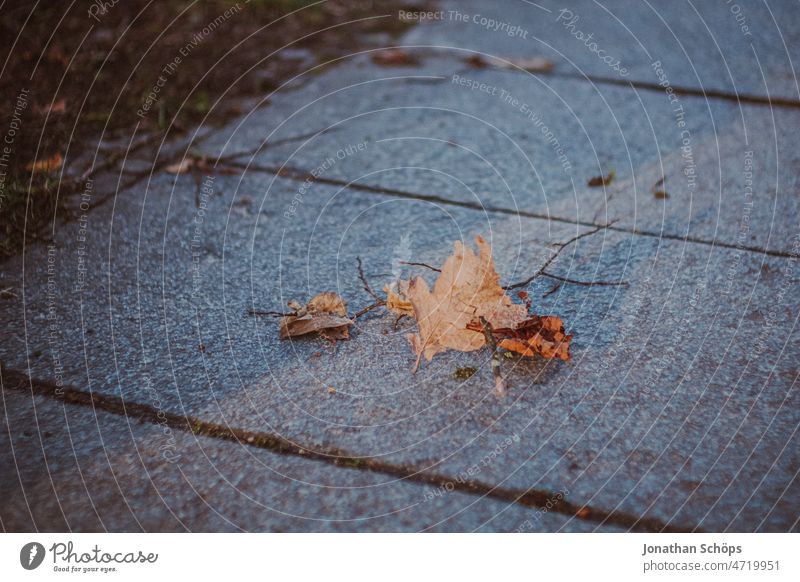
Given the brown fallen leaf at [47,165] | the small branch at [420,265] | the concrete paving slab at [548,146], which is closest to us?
the small branch at [420,265]

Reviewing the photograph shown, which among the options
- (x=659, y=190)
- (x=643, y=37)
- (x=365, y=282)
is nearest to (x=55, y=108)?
(x=365, y=282)

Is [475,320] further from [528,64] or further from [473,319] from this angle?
[528,64]

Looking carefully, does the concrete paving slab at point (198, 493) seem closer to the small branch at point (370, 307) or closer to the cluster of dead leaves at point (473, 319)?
the cluster of dead leaves at point (473, 319)

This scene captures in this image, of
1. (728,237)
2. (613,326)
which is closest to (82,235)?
(613,326)

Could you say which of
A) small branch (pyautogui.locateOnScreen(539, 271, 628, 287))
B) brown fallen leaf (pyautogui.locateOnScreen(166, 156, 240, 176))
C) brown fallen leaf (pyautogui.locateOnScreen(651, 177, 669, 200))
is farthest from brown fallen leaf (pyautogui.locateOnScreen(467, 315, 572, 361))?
→ brown fallen leaf (pyautogui.locateOnScreen(166, 156, 240, 176))

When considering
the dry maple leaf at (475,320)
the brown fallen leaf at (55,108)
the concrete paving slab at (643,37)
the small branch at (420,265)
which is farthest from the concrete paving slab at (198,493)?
the concrete paving slab at (643,37)
